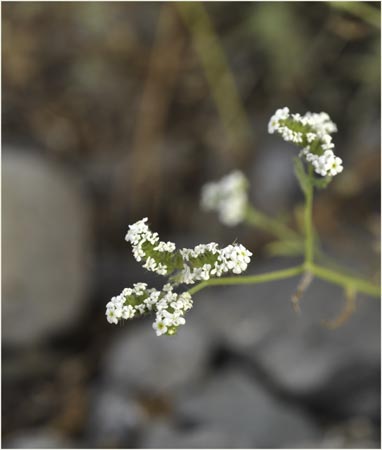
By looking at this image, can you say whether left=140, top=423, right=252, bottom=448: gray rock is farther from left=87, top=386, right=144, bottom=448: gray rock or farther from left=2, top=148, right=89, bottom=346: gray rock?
left=2, top=148, right=89, bottom=346: gray rock

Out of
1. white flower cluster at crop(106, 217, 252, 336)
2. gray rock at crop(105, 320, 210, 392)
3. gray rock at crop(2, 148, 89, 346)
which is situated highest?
gray rock at crop(2, 148, 89, 346)

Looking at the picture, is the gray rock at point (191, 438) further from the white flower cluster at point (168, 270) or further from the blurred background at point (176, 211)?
the white flower cluster at point (168, 270)

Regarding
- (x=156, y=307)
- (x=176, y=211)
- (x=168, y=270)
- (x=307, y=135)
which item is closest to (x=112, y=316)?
(x=156, y=307)

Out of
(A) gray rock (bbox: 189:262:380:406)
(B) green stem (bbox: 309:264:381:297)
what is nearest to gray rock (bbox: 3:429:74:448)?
(A) gray rock (bbox: 189:262:380:406)

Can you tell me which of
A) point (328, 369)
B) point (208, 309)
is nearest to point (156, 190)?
point (208, 309)

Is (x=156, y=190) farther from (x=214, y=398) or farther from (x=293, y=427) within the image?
(x=293, y=427)

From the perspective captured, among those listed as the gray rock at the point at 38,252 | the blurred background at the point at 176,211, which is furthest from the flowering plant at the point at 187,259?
the gray rock at the point at 38,252
